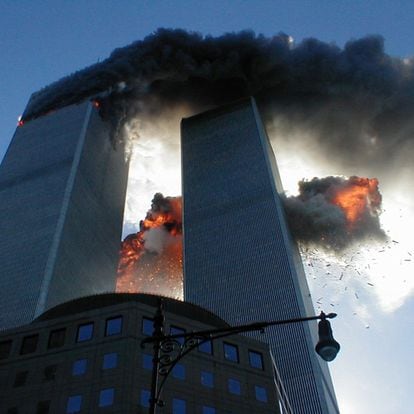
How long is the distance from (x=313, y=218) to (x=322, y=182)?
1652 centimetres

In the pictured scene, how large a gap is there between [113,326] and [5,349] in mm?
11645

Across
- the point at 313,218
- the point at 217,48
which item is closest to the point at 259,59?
the point at 217,48

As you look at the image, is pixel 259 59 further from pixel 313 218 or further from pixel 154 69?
pixel 313 218

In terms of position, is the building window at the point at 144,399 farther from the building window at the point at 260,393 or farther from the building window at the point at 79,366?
the building window at the point at 260,393

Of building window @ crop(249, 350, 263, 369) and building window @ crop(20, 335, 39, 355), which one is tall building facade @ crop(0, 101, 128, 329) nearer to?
Answer: building window @ crop(20, 335, 39, 355)

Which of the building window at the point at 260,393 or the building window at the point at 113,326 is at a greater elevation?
the building window at the point at 113,326

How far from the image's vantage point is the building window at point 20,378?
183 ft

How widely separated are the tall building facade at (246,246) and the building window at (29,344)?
58.5 metres

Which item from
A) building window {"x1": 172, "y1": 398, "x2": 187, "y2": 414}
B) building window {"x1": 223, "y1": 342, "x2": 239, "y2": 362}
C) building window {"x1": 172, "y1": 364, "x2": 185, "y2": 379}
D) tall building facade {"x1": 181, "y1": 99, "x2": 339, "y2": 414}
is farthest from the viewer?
tall building facade {"x1": 181, "y1": 99, "x2": 339, "y2": 414}

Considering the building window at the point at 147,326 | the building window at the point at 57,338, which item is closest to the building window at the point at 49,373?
the building window at the point at 57,338

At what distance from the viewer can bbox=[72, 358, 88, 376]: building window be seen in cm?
5478

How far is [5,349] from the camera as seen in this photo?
59.7 metres

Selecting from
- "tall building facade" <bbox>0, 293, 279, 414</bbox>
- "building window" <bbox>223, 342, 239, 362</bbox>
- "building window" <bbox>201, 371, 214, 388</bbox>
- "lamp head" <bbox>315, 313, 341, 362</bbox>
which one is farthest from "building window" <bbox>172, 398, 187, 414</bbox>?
"lamp head" <bbox>315, 313, 341, 362</bbox>

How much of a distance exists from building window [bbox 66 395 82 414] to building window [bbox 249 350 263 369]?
17.6m
